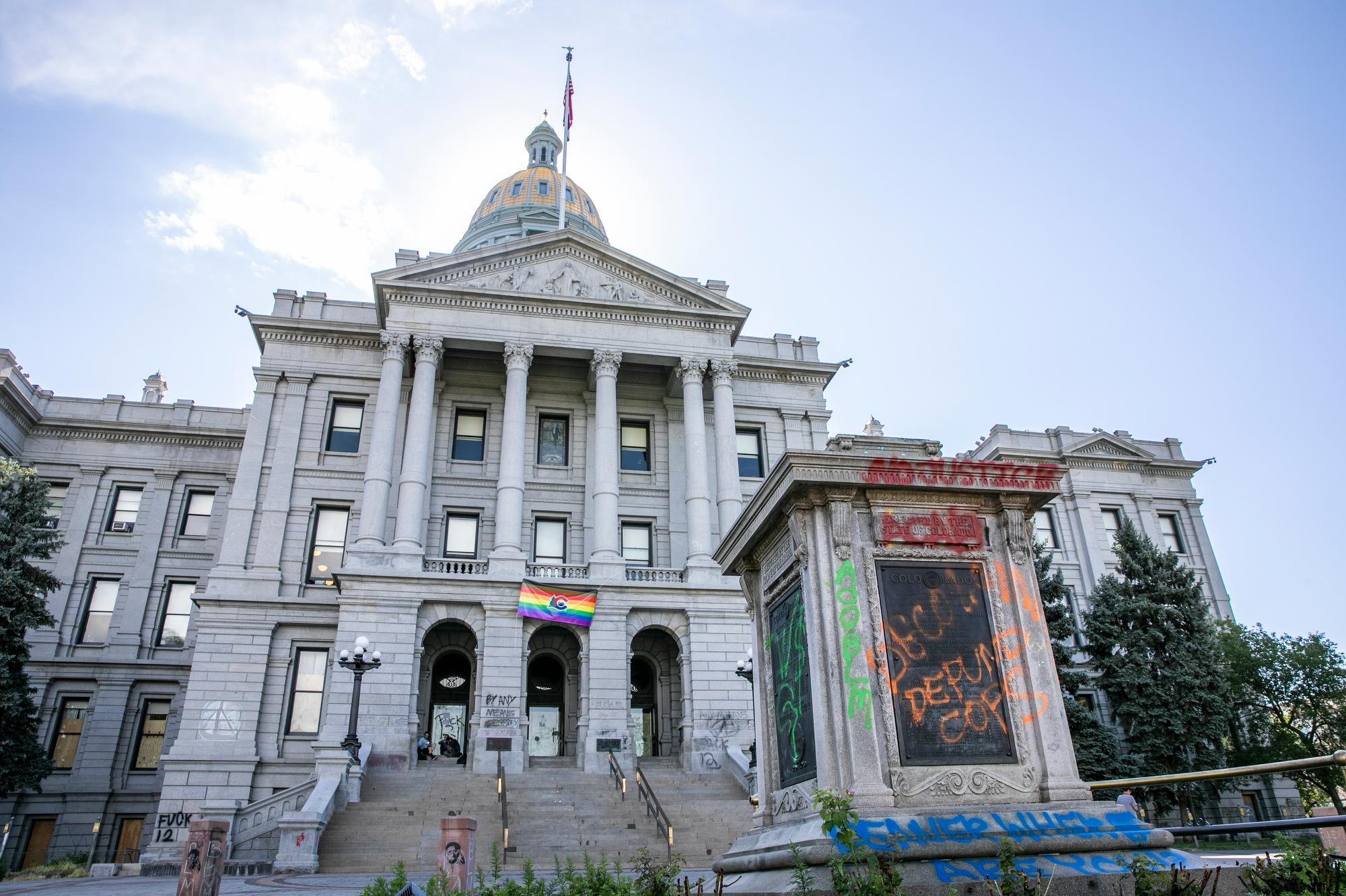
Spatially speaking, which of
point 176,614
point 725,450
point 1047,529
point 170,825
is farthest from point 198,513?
point 1047,529

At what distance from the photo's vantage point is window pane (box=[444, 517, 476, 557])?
33.2 m

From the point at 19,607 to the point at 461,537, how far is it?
13688 mm

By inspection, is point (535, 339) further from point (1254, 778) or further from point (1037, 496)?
point (1254, 778)

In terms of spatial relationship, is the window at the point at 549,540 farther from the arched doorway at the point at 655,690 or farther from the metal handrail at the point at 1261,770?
the metal handrail at the point at 1261,770

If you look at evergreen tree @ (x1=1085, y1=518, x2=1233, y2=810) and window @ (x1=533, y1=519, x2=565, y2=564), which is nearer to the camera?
evergreen tree @ (x1=1085, y1=518, x2=1233, y2=810)

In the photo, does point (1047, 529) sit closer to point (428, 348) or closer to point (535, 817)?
point (428, 348)

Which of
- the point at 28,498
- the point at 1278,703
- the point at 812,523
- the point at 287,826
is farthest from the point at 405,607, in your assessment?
the point at 1278,703

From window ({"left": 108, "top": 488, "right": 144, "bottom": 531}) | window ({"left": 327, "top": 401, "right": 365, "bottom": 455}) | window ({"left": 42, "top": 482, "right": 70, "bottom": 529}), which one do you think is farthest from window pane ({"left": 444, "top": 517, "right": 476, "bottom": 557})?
window ({"left": 42, "top": 482, "right": 70, "bottom": 529})

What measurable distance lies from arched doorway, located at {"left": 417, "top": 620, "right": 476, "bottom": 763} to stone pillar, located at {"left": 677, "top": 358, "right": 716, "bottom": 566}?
8.17m

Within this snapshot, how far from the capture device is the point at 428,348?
33.2 metres

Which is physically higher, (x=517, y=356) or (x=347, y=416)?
(x=517, y=356)

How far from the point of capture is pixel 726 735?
2797cm

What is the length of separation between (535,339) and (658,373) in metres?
5.56

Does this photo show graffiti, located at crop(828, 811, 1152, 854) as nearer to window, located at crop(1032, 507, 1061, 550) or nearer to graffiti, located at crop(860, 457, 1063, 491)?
graffiti, located at crop(860, 457, 1063, 491)
